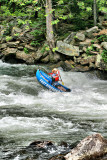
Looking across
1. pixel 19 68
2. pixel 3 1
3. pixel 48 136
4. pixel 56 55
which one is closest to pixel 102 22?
pixel 56 55

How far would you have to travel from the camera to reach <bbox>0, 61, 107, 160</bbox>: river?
6.34 meters

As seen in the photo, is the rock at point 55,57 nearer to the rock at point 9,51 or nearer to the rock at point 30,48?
the rock at point 30,48

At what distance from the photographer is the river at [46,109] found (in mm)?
6340

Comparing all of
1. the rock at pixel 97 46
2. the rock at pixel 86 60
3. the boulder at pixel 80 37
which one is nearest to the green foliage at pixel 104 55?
the rock at pixel 86 60

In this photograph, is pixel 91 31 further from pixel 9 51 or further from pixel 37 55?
pixel 9 51

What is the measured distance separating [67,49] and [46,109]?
7704mm

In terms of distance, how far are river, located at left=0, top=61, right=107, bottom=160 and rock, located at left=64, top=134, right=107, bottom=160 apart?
1.18 metres

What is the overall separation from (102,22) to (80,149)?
1532 cm

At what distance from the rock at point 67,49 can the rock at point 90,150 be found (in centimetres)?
1127

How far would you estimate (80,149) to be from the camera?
4.71 metres

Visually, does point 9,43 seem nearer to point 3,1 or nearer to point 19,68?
point 19,68

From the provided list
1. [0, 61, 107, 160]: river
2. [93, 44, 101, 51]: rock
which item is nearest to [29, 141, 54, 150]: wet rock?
[0, 61, 107, 160]: river

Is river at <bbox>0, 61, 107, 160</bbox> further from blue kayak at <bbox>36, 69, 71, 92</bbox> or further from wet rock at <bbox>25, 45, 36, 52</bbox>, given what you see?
wet rock at <bbox>25, 45, 36, 52</bbox>

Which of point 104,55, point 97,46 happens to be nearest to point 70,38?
point 97,46
